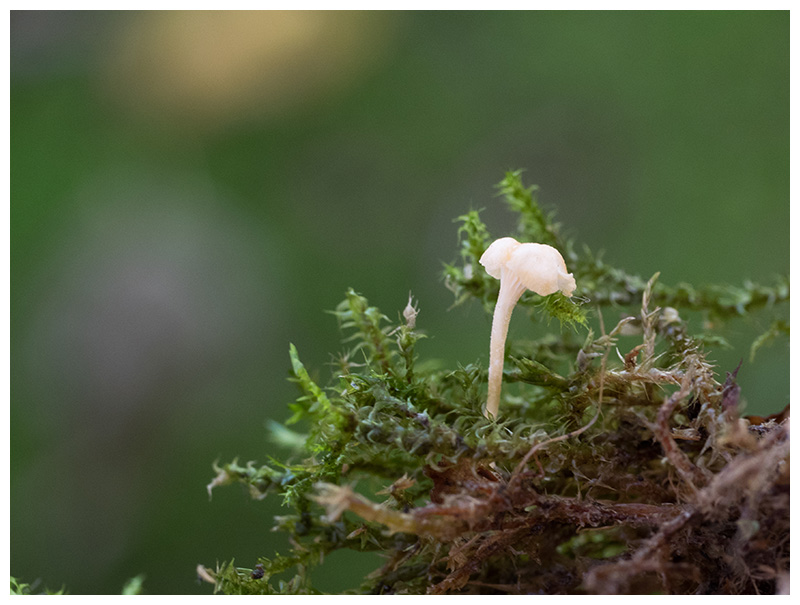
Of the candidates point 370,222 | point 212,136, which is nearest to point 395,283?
point 370,222

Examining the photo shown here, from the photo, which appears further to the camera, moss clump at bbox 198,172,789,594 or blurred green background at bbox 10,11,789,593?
blurred green background at bbox 10,11,789,593

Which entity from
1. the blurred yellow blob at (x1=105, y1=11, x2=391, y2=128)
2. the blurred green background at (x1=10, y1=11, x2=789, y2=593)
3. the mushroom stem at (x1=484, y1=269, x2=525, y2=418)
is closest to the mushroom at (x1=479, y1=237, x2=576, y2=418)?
the mushroom stem at (x1=484, y1=269, x2=525, y2=418)

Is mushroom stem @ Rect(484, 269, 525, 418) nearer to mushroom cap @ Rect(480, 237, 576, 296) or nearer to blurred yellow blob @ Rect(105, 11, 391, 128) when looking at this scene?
mushroom cap @ Rect(480, 237, 576, 296)

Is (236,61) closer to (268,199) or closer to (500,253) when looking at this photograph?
(268,199)

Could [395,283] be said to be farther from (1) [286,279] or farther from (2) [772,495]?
(2) [772,495]

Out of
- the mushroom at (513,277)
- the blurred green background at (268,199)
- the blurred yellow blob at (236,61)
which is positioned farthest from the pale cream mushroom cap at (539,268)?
the blurred yellow blob at (236,61)

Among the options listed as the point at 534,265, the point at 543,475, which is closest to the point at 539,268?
the point at 534,265
